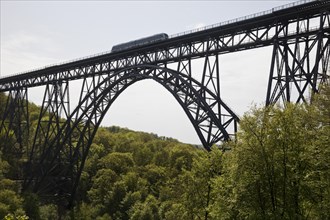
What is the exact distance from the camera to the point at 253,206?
13508 mm

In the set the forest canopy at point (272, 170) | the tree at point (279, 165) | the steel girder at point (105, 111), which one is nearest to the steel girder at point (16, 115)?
the steel girder at point (105, 111)

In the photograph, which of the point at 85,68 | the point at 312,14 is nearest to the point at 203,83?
the point at 312,14

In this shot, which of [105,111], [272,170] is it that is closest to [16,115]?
[105,111]

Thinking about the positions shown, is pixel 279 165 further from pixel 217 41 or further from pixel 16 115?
pixel 16 115

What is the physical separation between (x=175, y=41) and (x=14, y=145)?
27.2 m

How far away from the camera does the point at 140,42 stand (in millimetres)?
27672

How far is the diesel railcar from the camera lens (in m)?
25.9

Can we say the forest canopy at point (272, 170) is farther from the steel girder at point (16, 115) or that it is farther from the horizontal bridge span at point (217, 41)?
the steel girder at point (16, 115)

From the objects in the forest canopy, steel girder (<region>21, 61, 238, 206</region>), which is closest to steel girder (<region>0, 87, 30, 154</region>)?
steel girder (<region>21, 61, 238, 206</region>)

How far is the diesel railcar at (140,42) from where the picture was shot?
25898 mm

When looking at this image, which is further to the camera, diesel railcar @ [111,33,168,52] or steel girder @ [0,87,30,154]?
steel girder @ [0,87,30,154]

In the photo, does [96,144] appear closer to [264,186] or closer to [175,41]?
[175,41]

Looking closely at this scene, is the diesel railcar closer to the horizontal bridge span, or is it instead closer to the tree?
the horizontal bridge span

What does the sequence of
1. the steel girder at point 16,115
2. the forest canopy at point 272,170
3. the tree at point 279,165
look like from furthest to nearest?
the steel girder at point 16,115 → the tree at point 279,165 → the forest canopy at point 272,170
